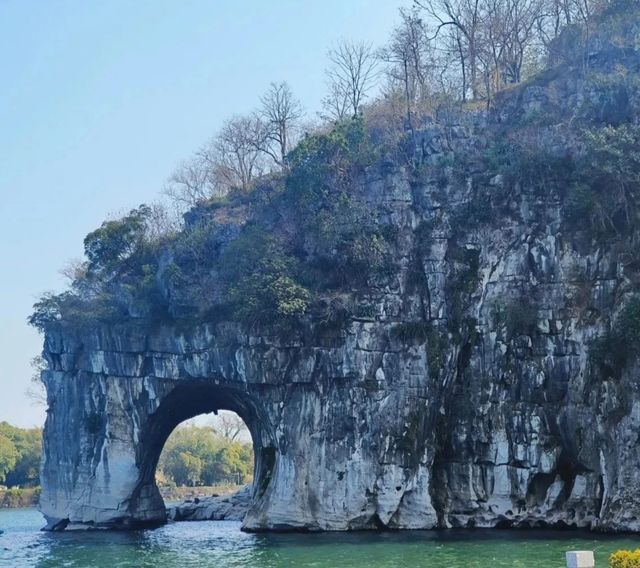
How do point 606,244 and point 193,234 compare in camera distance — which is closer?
point 606,244

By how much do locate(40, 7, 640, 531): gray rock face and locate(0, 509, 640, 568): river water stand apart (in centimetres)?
169

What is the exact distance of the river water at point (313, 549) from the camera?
26234 millimetres

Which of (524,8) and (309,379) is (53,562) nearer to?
(309,379)

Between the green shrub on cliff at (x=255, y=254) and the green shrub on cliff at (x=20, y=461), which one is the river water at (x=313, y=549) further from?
the green shrub on cliff at (x=20, y=461)

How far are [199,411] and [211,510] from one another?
688 centimetres

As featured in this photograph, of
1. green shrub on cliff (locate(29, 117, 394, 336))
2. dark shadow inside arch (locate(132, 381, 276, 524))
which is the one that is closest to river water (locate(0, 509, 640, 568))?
dark shadow inside arch (locate(132, 381, 276, 524))

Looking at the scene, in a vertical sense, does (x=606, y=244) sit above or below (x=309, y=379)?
above

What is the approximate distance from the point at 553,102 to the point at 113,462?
24790 mm

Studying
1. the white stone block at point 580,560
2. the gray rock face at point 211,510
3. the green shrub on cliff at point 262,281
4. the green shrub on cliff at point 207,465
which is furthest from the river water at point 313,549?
the green shrub on cliff at point 207,465

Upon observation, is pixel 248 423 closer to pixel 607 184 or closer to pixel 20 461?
pixel 607 184

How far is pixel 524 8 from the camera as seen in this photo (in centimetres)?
4506

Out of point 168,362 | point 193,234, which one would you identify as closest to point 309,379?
point 168,362

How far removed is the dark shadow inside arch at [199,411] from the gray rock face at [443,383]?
30 cm

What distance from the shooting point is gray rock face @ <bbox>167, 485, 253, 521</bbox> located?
50.9 metres
